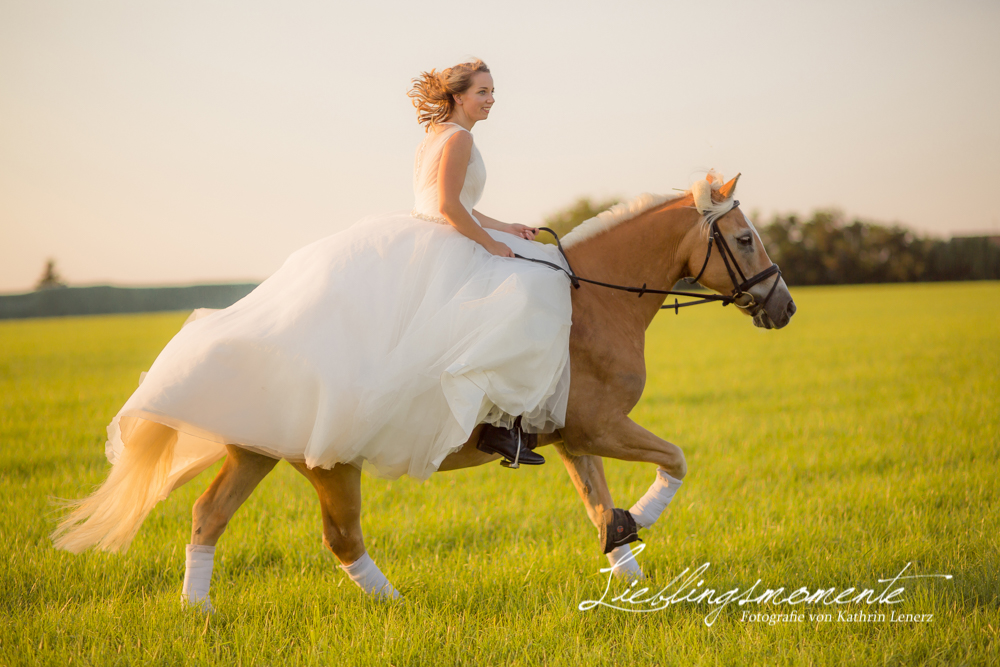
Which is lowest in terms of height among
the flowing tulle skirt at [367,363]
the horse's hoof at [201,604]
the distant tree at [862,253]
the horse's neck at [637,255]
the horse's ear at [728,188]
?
the distant tree at [862,253]

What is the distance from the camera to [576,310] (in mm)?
4348

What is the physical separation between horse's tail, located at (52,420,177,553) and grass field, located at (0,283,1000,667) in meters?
0.43

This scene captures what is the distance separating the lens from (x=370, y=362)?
3.67m

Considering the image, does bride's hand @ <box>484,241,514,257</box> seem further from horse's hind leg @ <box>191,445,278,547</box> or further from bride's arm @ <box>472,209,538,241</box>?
horse's hind leg @ <box>191,445,278,547</box>

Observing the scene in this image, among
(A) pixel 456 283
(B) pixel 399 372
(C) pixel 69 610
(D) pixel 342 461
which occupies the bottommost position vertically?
(C) pixel 69 610

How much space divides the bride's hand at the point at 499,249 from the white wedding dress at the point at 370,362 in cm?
21

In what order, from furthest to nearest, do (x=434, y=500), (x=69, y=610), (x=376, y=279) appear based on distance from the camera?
1. (x=434, y=500)
2. (x=69, y=610)
3. (x=376, y=279)

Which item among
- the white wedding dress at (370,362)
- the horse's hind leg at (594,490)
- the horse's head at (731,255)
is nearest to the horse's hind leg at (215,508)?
the white wedding dress at (370,362)

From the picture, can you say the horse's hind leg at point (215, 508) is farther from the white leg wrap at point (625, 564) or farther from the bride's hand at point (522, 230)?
the white leg wrap at point (625, 564)

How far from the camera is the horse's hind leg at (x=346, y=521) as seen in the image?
4.12 metres

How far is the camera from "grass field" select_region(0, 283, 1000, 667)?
150 inches

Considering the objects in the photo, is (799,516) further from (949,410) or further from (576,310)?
(949,410)

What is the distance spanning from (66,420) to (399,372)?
991cm

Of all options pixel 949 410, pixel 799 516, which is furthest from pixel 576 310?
pixel 949 410
